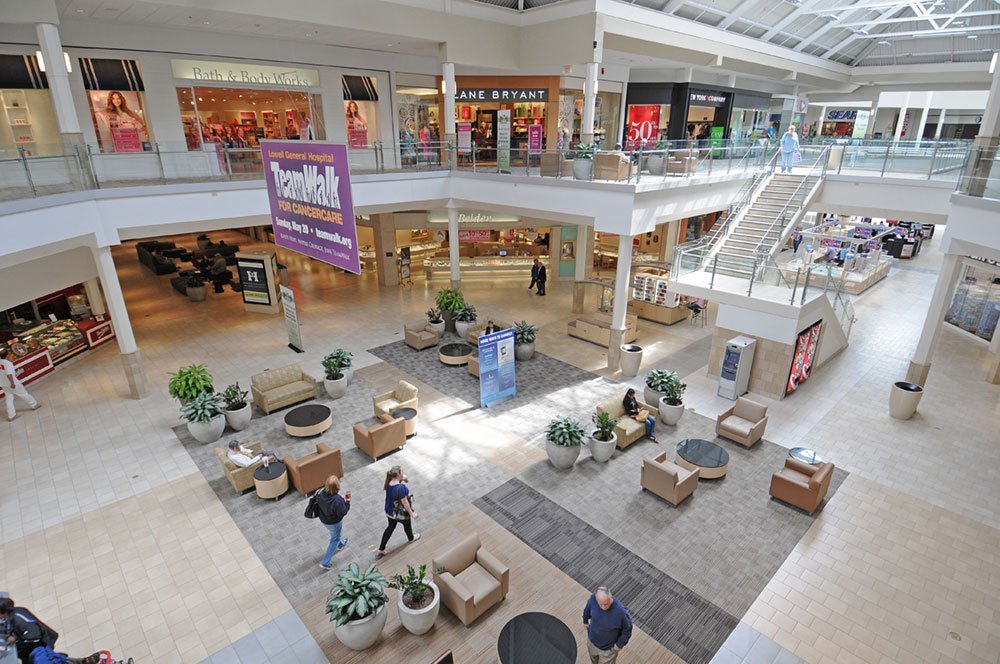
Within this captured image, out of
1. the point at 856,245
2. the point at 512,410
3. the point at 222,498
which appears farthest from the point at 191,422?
the point at 856,245

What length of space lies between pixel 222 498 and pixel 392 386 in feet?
15.9

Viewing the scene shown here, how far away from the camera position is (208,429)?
10.5 m

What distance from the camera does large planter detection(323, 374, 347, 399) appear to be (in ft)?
40.1

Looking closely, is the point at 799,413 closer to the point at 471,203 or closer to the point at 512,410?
the point at 512,410

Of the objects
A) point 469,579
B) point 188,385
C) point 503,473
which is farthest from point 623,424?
point 188,385

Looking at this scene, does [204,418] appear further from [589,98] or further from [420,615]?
[589,98]

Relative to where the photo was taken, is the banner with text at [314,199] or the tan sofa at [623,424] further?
the tan sofa at [623,424]

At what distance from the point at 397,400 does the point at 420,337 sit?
156 inches

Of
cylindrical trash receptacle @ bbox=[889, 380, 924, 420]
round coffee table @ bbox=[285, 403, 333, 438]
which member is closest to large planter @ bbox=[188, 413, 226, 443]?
round coffee table @ bbox=[285, 403, 333, 438]

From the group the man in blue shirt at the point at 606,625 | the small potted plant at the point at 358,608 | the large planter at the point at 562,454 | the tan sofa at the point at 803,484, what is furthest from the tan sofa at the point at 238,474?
the tan sofa at the point at 803,484

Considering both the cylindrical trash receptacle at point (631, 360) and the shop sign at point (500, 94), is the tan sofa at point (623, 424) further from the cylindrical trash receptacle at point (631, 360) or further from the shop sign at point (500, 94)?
the shop sign at point (500, 94)

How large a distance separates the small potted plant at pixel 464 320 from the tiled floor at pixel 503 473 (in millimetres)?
2112

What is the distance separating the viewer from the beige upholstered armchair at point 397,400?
1120 cm

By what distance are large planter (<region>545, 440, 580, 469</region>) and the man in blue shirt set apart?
3.94 m
